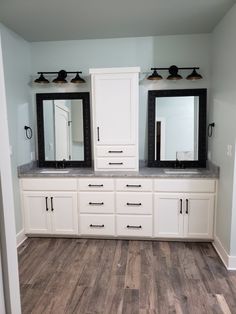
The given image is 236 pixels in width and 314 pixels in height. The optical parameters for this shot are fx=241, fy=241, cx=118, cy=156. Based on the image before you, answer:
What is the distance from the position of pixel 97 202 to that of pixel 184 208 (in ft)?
3.41

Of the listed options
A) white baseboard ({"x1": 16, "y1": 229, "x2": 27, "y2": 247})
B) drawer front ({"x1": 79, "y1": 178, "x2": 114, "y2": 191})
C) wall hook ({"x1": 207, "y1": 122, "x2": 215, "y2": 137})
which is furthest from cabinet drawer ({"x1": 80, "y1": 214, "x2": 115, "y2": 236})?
wall hook ({"x1": 207, "y1": 122, "x2": 215, "y2": 137})

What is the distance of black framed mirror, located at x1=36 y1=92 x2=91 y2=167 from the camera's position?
10.8 ft

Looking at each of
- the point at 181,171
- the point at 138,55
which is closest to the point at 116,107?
the point at 138,55

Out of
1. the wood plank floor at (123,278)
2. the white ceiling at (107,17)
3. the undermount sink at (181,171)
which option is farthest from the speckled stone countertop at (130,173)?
the white ceiling at (107,17)

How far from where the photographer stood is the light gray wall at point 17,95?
2.79m

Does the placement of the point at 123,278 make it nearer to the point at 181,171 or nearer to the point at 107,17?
the point at 181,171

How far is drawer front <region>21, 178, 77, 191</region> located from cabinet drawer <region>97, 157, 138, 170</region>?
A: 397mm

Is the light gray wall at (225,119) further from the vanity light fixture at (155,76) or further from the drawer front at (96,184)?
the drawer front at (96,184)

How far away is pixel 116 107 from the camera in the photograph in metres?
2.96

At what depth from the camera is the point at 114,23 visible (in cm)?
268

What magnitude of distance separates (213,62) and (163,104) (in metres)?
0.77

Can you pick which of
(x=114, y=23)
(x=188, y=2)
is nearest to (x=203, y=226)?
(x=188, y=2)

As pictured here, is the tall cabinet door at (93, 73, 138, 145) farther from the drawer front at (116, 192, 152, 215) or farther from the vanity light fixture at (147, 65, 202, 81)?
the drawer front at (116, 192, 152, 215)

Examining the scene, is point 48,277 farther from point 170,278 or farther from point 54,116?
point 54,116
